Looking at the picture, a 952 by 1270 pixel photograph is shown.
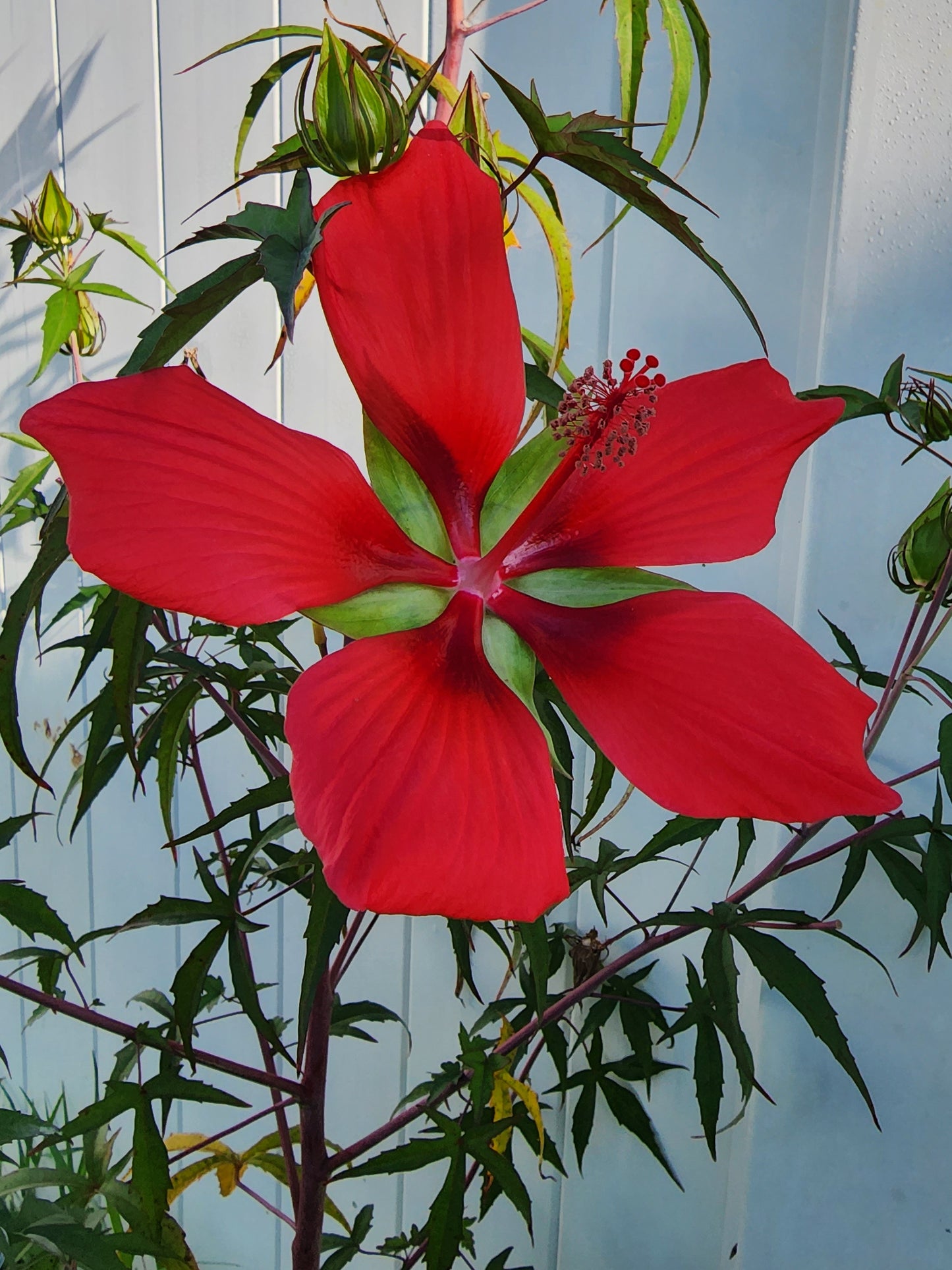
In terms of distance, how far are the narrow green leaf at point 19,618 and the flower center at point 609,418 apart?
0.55 feet

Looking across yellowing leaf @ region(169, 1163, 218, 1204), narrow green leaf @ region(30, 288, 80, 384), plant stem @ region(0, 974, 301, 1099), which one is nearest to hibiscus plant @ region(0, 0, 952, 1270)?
plant stem @ region(0, 974, 301, 1099)

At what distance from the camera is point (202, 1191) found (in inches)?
47.0

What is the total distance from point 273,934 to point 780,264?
0.79 metres

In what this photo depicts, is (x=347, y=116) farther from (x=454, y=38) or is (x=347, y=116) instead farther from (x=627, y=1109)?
(x=627, y=1109)

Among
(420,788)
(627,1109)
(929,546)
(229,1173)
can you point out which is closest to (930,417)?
(929,546)

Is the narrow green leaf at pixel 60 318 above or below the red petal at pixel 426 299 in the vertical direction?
above

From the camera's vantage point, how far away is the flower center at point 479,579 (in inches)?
13.7

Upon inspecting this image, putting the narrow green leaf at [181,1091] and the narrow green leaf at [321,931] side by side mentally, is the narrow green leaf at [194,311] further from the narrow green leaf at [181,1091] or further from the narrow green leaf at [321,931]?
the narrow green leaf at [181,1091]

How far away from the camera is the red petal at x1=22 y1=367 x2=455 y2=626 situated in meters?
0.25

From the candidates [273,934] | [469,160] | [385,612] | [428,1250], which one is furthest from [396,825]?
[273,934]

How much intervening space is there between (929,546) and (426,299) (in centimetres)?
33

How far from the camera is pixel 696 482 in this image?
13.1 inches

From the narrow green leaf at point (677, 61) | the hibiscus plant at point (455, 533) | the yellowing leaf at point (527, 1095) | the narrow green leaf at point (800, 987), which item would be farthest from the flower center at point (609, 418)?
the yellowing leaf at point (527, 1095)

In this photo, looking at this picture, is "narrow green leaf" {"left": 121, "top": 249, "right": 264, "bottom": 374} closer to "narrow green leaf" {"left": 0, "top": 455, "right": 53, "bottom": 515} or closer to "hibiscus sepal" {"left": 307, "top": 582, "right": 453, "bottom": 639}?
"hibiscus sepal" {"left": 307, "top": 582, "right": 453, "bottom": 639}
